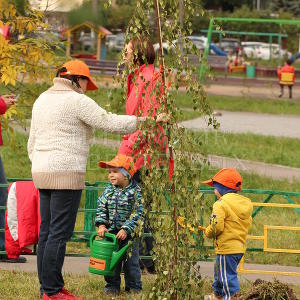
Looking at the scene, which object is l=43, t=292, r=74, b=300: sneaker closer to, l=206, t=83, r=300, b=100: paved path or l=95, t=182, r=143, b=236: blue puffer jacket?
l=95, t=182, r=143, b=236: blue puffer jacket

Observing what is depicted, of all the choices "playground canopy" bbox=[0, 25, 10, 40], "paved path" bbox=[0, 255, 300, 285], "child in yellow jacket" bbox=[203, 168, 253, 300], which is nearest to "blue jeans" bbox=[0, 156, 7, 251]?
"paved path" bbox=[0, 255, 300, 285]

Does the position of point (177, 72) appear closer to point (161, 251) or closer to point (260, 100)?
point (161, 251)

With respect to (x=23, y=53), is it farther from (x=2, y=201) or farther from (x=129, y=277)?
(x=129, y=277)

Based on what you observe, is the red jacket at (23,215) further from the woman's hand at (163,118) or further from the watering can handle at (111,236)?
the woman's hand at (163,118)

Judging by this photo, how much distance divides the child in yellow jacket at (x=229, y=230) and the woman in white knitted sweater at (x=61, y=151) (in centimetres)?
83

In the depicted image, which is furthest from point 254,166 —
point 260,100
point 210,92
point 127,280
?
point 210,92

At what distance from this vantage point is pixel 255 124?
64.7ft

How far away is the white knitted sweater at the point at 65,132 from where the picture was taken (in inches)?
239

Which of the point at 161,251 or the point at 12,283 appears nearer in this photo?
the point at 161,251

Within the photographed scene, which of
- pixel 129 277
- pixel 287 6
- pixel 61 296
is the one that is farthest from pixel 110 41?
pixel 61 296

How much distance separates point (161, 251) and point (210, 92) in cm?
2232

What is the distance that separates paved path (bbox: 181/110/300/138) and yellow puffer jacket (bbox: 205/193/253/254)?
10.4 m

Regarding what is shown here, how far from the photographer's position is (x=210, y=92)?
2778 centimetres

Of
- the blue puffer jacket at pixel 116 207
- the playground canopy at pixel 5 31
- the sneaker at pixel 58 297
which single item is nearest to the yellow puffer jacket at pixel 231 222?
the blue puffer jacket at pixel 116 207
